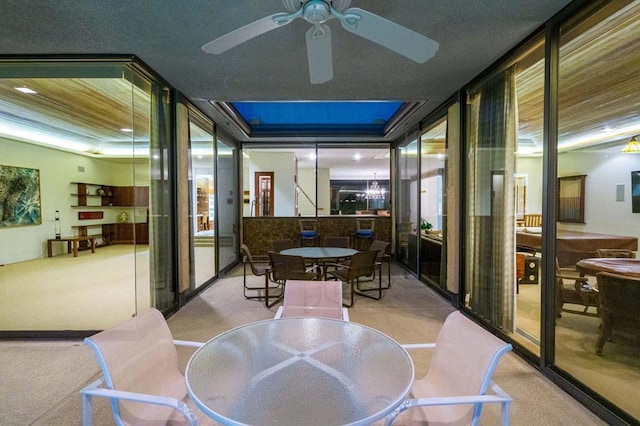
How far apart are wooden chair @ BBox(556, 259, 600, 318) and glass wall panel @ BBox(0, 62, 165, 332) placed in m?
3.93

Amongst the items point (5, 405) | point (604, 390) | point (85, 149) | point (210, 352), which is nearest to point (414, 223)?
point (604, 390)

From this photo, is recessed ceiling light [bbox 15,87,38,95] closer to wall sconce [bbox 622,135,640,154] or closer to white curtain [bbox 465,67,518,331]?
white curtain [bbox 465,67,518,331]

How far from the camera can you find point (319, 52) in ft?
6.89

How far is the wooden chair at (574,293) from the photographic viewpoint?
2631 mm

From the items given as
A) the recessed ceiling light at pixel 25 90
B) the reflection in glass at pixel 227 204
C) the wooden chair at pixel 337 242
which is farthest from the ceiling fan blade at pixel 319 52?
the recessed ceiling light at pixel 25 90

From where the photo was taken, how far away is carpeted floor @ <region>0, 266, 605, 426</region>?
199cm

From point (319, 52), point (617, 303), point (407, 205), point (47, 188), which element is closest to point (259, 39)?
point (319, 52)

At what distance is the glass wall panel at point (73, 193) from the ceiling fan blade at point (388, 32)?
2.45 metres

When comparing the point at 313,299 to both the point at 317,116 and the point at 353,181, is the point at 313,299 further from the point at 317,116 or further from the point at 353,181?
the point at 353,181

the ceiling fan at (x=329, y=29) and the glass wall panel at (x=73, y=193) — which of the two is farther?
the glass wall panel at (x=73, y=193)

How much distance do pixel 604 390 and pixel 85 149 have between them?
1103 cm

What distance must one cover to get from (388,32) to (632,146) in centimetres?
196

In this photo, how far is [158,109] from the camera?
3.58 m

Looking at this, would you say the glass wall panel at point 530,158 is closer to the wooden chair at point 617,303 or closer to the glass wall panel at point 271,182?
the wooden chair at point 617,303
